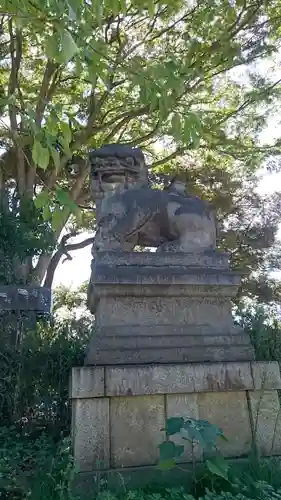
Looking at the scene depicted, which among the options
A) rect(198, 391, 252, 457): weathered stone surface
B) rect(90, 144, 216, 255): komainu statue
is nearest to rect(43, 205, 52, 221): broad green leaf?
rect(90, 144, 216, 255): komainu statue

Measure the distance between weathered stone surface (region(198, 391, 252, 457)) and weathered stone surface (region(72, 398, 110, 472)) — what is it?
685mm

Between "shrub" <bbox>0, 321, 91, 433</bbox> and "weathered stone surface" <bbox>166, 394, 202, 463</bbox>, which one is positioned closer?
"weathered stone surface" <bbox>166, 394, 202, 463</bbox>

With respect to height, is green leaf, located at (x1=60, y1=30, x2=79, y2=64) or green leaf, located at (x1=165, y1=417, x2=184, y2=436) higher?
green leaf, located at (x1=60, y1=30, x2=79, y2=64)

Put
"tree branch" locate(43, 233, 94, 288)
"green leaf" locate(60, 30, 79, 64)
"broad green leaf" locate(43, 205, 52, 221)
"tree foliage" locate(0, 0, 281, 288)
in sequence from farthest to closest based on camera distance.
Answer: "tree branch" locate(43, 233, 94, 288) → "tree foliage" locate(0, 0, 281, 288) → "broad green leaf" locate(43, 205, 52, 221) → "green leaf" locate(60, 30, 79, 64)

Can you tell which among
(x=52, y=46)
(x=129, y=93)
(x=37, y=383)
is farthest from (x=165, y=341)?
(x=129, y=93)

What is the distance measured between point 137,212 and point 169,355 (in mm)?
1197

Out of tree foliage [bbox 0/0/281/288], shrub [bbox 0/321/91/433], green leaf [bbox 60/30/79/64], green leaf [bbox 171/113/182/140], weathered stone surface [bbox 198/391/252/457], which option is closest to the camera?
green leaf [bbox 60/30/79/64]

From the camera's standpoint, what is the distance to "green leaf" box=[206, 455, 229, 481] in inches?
92.5

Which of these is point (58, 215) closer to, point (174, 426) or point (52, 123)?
point (52, 123)

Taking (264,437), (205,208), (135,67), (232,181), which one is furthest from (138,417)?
(232,181)

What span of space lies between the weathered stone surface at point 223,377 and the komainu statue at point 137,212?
38.6 inches

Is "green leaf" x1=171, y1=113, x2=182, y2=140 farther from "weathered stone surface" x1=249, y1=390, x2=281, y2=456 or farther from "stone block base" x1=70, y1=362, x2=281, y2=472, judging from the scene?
"weathered stone surface" x1=249, y1=390, x2=281, y2=456

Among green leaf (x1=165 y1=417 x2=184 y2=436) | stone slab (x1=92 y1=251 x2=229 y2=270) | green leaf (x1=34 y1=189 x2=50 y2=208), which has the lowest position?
green leaf (x1=165 y1=417 x2=184 y2=436)

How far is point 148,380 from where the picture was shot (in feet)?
9.43
